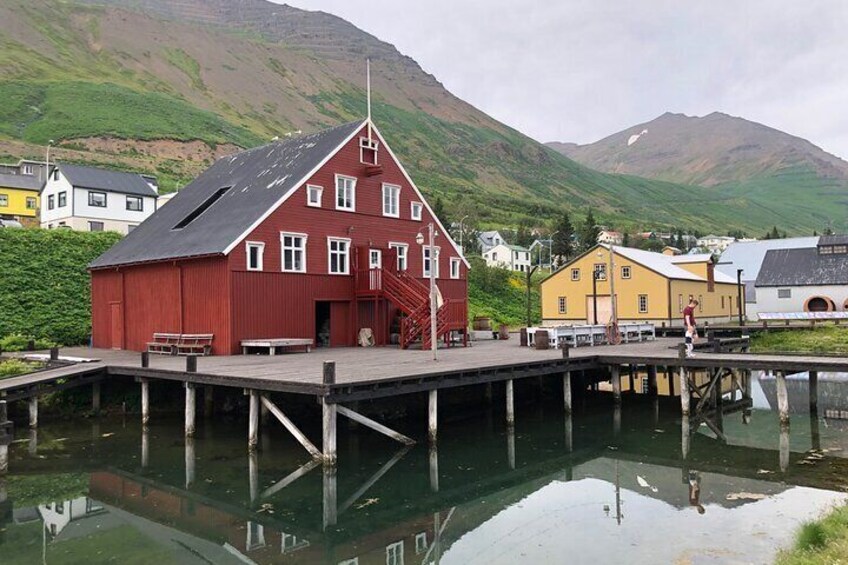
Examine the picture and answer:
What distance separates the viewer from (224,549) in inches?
440

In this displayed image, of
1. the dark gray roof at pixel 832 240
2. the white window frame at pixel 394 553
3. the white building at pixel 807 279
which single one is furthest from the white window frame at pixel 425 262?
the dark gray roof at pixel 832 240

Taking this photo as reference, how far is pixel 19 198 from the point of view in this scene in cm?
5709

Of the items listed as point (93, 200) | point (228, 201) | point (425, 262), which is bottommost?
point (425, 262)

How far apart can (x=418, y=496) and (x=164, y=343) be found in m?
15.8

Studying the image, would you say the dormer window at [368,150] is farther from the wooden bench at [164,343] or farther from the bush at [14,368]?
the bush at [14,368]

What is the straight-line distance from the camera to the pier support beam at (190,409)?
1820cm

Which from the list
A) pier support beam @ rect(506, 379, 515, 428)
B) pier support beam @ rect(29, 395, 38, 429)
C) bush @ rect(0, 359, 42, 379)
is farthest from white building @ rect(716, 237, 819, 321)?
pier support beam @ rect(29, 395, 38, 429)

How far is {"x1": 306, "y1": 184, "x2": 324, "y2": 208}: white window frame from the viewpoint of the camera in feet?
88.5

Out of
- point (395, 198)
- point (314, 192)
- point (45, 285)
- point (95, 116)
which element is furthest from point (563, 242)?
point (95, 116)

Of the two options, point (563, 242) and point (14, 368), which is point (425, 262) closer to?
point (14, 368)

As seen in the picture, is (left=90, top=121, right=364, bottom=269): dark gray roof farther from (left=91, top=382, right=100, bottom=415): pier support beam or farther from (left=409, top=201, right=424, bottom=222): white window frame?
(left=91, top=382, right=100, bottom=415): pier support beam

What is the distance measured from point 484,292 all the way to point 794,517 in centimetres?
4367

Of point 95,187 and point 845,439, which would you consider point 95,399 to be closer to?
point 845,439

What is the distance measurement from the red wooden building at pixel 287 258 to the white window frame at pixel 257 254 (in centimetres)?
4
